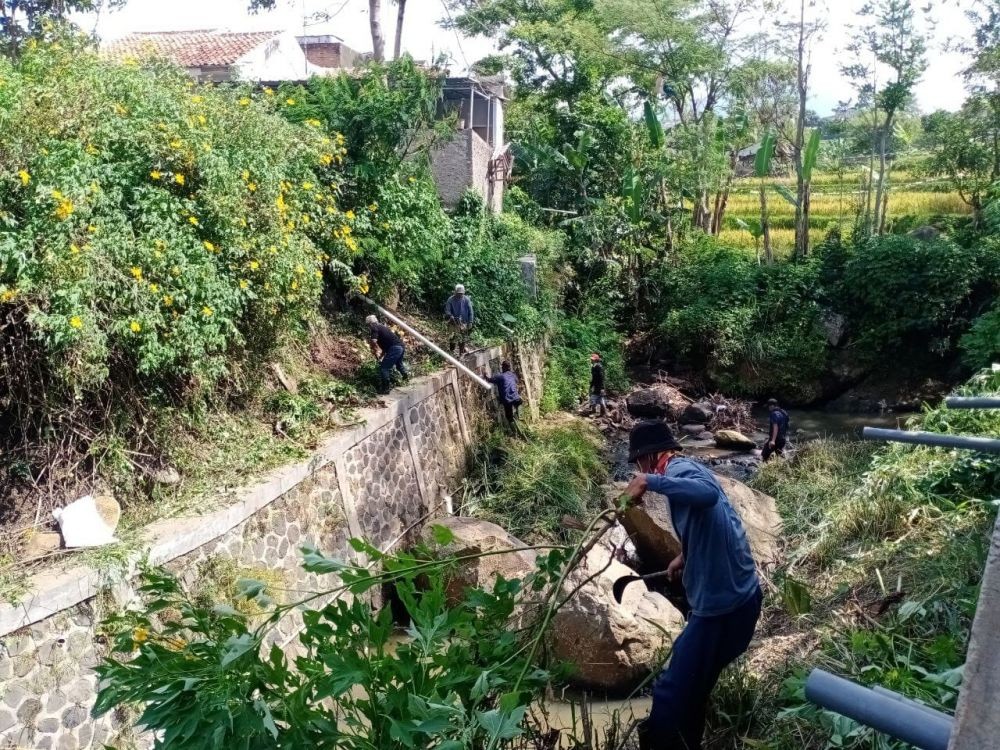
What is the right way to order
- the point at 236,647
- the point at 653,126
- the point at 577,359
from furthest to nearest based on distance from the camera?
the point at 653,126 < the point at 577,359 < the point at 236,647

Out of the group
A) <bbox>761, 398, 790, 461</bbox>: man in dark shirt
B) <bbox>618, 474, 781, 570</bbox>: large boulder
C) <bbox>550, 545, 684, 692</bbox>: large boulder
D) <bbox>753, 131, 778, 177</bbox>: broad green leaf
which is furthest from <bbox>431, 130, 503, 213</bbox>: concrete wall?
<bbox>550, 545, 684, 692</bbox>: large boulder

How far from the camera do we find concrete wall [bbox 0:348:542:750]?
5.34m

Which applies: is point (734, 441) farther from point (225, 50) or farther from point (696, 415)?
point (225, 50)

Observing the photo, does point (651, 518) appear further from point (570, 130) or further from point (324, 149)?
point (570, 130)

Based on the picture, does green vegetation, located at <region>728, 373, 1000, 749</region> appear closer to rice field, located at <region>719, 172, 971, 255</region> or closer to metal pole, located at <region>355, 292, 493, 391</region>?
metal pole, located at <region>355, 292, 493, 391</region>

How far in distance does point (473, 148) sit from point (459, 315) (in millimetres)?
5185

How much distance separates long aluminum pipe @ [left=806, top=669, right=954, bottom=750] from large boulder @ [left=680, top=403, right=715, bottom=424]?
1572cm

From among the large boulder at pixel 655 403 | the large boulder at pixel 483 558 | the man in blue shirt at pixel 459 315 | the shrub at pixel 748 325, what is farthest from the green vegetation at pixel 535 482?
the shrub at pixel 748 325

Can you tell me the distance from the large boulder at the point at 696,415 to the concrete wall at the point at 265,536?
16.9 feet

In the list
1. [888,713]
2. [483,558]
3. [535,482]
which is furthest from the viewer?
[535,482]

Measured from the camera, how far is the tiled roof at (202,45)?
20.6 m

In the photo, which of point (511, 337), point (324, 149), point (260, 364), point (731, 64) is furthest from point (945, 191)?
point (260, 364)

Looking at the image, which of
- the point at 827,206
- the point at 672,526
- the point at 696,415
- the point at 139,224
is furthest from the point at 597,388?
the point at 827,206

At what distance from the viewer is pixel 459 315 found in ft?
44.8
